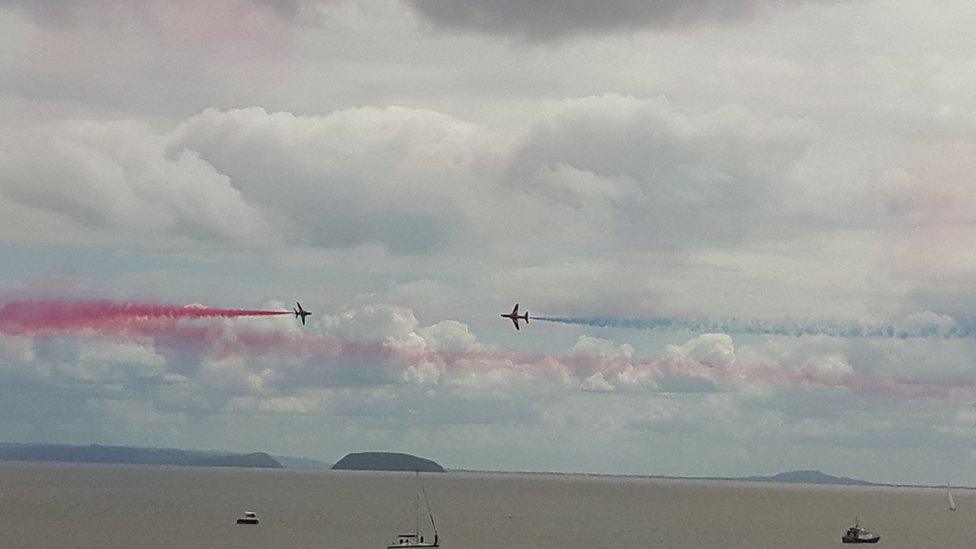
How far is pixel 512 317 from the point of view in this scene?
529ft

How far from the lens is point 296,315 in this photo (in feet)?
509

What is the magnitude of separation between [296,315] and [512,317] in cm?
2859
